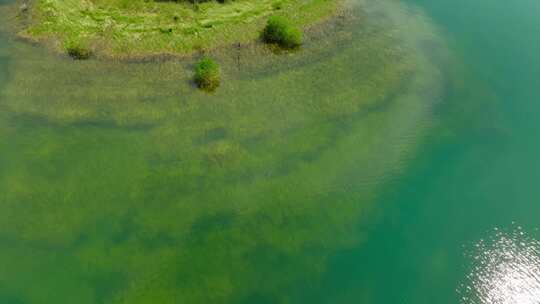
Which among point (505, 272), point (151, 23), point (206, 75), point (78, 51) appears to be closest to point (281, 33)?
point (206, 75)

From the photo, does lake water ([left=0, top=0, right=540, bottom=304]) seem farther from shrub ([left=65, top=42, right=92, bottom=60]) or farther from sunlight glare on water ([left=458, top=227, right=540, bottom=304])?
shrub ([left=65, top=42, right=92, bottom=60])

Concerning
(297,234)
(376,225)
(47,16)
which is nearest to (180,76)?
(47,16)

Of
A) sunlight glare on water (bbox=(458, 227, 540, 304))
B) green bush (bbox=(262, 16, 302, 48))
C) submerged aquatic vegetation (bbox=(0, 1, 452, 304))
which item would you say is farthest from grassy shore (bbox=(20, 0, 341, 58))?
sunlight glare on water (bbox=(458, 227, 540, 304))

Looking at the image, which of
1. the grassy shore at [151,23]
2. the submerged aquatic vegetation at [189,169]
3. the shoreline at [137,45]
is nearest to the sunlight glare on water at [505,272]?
the submerged aquatic vegetation at [189,169]

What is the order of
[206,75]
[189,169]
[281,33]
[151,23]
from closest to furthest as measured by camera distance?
1. [189,169]
2. [206,75]
3. [281,33]
4. [151,23]

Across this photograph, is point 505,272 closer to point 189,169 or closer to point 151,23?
point 189,169

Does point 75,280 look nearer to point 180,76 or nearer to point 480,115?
point 180,76

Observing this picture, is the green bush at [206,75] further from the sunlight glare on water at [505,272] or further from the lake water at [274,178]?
the sunlight glare on water at [505,272]
